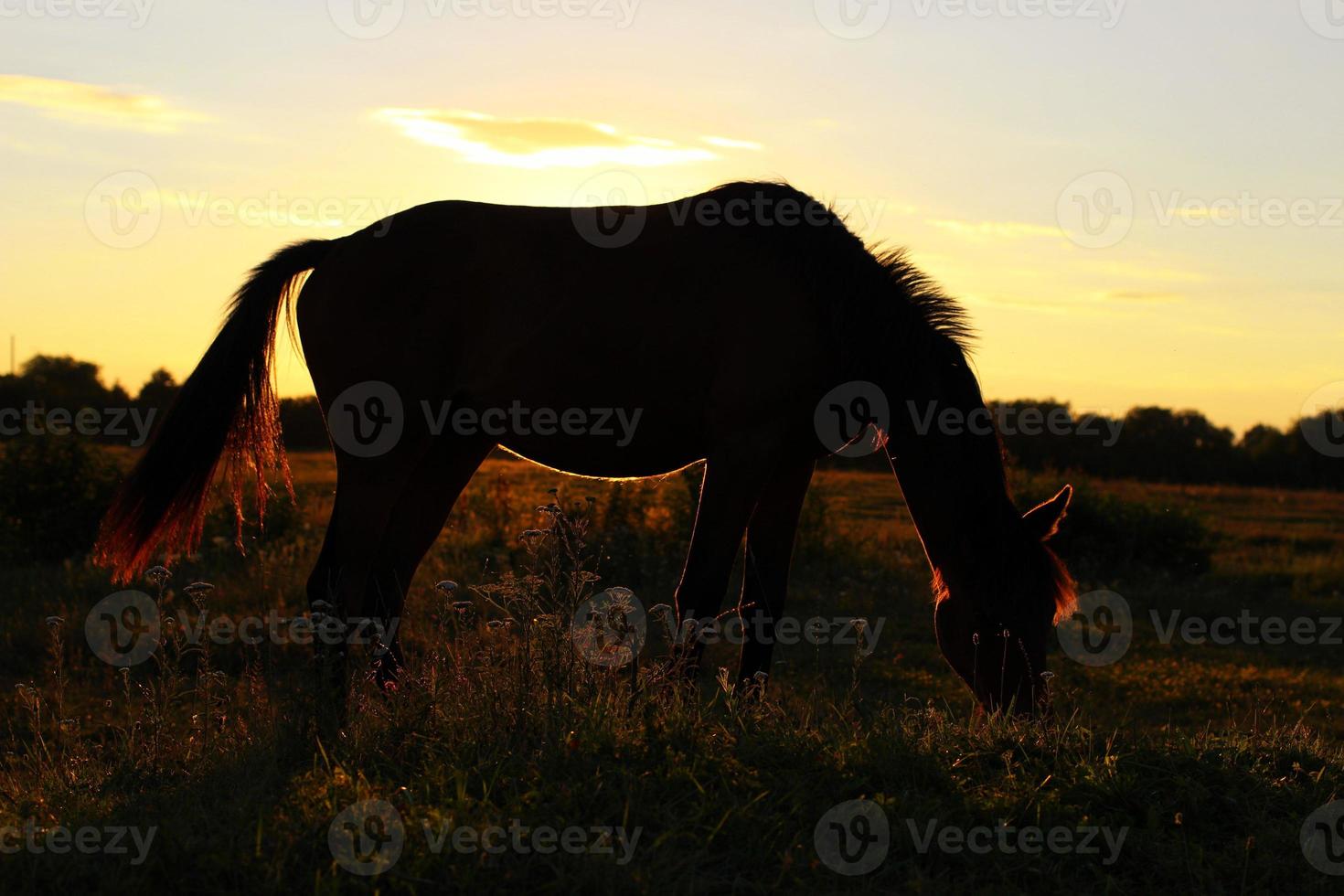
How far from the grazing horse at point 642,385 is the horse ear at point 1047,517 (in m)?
0.02

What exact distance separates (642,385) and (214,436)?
233 centimetres

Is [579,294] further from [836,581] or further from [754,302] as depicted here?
[836,581]

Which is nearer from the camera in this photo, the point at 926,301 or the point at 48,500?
the point at 926,301

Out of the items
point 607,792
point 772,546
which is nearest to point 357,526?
point 772,546

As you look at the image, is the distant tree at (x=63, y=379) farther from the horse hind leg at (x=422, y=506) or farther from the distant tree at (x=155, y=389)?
the horse hind leg at (x=422, y=506)

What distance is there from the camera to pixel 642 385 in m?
5.98

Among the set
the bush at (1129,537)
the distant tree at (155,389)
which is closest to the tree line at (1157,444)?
the distant tree at (155,389)

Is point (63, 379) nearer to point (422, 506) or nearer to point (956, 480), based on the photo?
point (422, 506)

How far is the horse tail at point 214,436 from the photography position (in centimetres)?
609

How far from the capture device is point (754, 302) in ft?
19.3

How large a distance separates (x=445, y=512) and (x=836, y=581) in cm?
717

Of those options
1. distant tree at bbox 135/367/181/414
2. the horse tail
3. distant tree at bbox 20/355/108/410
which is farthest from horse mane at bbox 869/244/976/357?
distant tree at bbox 20/355/108/410

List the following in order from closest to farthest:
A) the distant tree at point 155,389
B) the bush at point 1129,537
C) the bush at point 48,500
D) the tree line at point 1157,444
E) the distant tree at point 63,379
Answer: the bush at point 48,500 → the bush at point 1129,537 → the distant tree at point 155,389 → the distant tree at point 63,379 → the tree line at point 1157,444

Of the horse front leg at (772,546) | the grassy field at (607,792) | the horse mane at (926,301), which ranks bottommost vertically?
the grassy field at (607,792)
